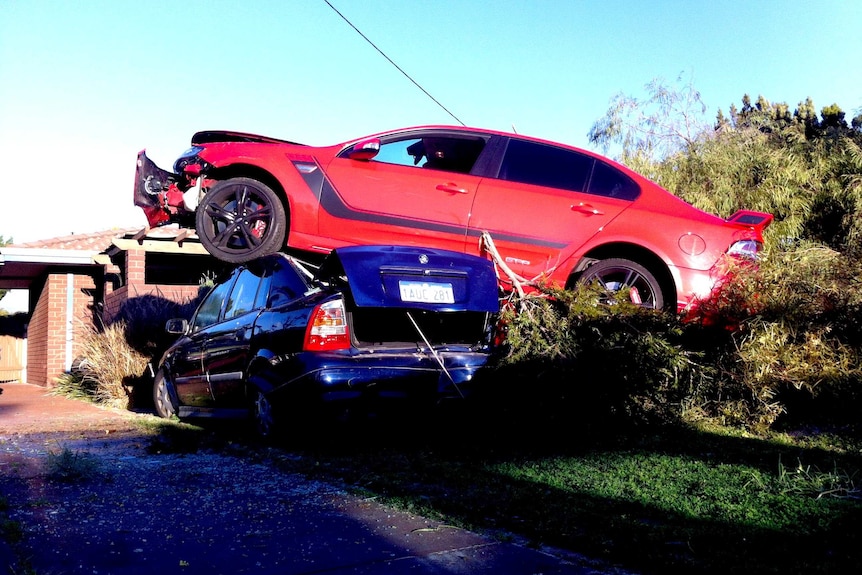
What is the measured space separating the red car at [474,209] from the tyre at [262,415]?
5.04 ft

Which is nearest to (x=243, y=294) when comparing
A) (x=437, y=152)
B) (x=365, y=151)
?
(x=365, y=151)

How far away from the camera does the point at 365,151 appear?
6961 millimetres

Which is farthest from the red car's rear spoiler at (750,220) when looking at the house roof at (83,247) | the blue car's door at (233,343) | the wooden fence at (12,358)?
the wooden fence at (12,358)

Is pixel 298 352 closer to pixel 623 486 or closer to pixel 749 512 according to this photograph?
pixel 623 486

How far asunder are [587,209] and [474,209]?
968mm

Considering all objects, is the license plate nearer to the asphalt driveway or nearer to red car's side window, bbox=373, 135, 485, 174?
the asphalt driveway

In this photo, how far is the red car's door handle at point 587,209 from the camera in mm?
6902

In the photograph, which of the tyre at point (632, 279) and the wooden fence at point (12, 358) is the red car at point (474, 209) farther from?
the wooden fence at point (12, 358)

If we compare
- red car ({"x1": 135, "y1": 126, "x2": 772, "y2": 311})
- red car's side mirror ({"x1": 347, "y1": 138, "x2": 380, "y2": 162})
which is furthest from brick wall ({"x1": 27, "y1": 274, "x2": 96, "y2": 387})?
red car's side mirror ({"x1": 347, "y1": 138, "x2": 380, "y2": 162})

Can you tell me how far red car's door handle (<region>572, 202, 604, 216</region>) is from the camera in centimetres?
690

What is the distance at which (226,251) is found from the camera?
7.16 m

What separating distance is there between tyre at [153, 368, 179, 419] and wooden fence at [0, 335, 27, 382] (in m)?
15.6

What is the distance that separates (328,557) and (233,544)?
473 mm

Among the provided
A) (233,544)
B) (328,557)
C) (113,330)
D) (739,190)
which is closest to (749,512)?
(328,557)
